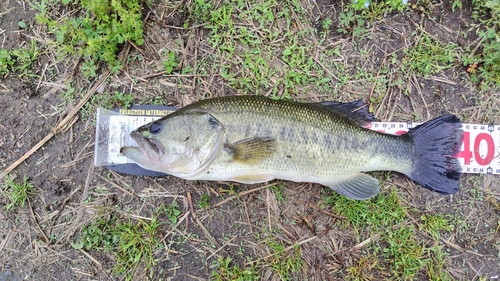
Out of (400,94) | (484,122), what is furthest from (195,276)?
(484,122)

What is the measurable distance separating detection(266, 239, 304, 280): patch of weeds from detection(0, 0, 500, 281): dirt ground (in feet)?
0.25

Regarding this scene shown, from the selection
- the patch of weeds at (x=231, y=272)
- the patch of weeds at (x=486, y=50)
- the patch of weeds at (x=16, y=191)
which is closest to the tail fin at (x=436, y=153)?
the patch of weeds at (x=486, y=50)

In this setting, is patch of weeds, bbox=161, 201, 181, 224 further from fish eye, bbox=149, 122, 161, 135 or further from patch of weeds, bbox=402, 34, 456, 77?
patch of weeds, bbox=402, 34, 456, 77

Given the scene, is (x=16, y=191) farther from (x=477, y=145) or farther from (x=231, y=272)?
(x=477, y=145)

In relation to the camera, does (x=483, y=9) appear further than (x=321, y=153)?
Yes

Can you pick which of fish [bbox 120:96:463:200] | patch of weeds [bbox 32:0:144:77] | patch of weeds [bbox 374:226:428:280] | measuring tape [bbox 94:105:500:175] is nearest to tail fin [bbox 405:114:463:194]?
fish [bbox 120:96:463:200]

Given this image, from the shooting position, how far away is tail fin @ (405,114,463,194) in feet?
12.5

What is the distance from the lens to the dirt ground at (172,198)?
13.1 ft

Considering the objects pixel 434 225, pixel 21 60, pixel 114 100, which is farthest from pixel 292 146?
pixel 21 60

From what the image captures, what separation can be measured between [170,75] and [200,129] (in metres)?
1.10

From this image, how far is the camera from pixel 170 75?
419 cm

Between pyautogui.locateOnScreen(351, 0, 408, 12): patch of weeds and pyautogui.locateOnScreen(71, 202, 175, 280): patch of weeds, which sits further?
pyautogui.locateOnScreen(351, 0, 408, 12): patch of weeds

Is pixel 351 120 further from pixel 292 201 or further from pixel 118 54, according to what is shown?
pixel 118 54

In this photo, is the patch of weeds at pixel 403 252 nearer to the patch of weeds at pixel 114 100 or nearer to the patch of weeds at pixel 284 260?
the patch of weeds at pixel 284 260
